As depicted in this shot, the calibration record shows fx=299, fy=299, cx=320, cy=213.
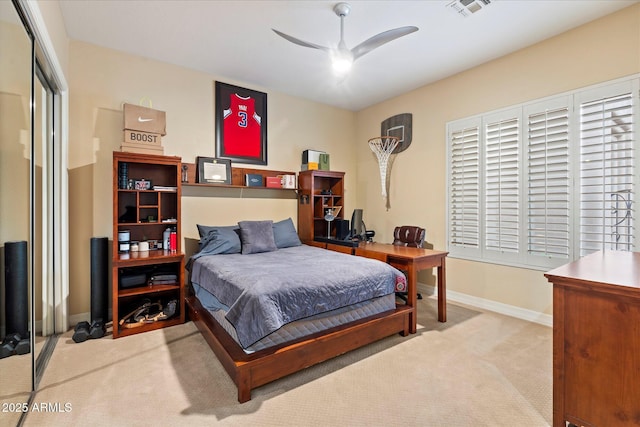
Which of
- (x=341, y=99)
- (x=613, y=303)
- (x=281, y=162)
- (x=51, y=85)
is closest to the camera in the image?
(x=613, y=303)

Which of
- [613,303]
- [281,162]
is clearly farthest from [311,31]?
[613,303]

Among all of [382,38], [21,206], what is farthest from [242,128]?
[21,206]

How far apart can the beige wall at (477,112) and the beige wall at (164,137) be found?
135 cm

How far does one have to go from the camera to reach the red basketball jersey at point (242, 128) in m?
4.07

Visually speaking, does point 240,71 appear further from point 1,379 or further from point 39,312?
point 1,379

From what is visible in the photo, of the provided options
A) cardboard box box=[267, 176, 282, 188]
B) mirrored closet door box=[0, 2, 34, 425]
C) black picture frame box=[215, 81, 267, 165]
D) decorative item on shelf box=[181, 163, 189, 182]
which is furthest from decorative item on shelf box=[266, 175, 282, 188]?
mirrored closet door box=[0, 2, 34, 425]

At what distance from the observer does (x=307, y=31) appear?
2.95 m

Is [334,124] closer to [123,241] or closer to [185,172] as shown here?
[185,172]

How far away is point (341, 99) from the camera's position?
4902 millimetres

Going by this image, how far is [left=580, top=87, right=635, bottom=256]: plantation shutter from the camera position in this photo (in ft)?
8.59

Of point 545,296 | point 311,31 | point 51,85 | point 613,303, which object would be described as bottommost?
point 545,296

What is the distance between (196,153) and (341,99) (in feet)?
8.10

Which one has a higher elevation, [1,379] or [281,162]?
[281,162]

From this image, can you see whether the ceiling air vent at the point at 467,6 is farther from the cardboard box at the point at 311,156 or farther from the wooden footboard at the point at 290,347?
the wooden footboard at the point at 290,347
